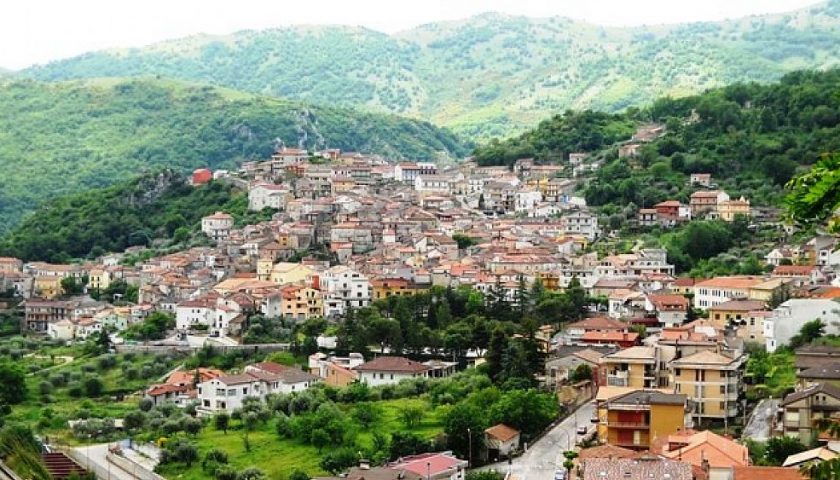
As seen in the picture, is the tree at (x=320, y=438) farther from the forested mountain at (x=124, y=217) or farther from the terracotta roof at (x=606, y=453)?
the forested mountain at (x=124, y=217)

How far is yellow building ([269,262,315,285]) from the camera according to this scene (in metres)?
51.4

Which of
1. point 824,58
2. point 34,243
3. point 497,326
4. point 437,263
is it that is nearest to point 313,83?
point 824,58

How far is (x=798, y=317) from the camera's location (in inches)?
1344

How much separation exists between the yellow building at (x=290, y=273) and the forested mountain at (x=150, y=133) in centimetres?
4157

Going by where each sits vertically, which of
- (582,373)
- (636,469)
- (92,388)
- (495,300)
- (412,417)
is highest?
(636,469)

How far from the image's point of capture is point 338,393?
118ft

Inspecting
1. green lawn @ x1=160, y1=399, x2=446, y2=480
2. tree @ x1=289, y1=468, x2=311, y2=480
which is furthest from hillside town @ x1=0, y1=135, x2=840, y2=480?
green lawn @ x1=160, y1=399, x2=446, y2=480

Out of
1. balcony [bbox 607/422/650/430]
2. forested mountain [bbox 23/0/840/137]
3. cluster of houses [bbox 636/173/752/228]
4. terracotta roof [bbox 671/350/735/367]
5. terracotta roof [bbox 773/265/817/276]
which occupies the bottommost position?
balcony [bbox 607/422/650/430]

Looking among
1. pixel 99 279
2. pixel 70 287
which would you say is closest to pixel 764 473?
pixel 70 287

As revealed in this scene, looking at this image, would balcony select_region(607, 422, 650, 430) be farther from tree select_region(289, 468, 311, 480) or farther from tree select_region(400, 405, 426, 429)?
tree select_region(289, 468, 311, 480)

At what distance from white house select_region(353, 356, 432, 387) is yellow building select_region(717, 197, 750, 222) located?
19.2m

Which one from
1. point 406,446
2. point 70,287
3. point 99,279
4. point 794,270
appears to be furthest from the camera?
point 99,279

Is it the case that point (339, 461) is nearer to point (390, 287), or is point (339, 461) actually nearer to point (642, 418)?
point (642, 418)

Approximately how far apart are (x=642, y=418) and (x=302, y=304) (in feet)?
71.3
